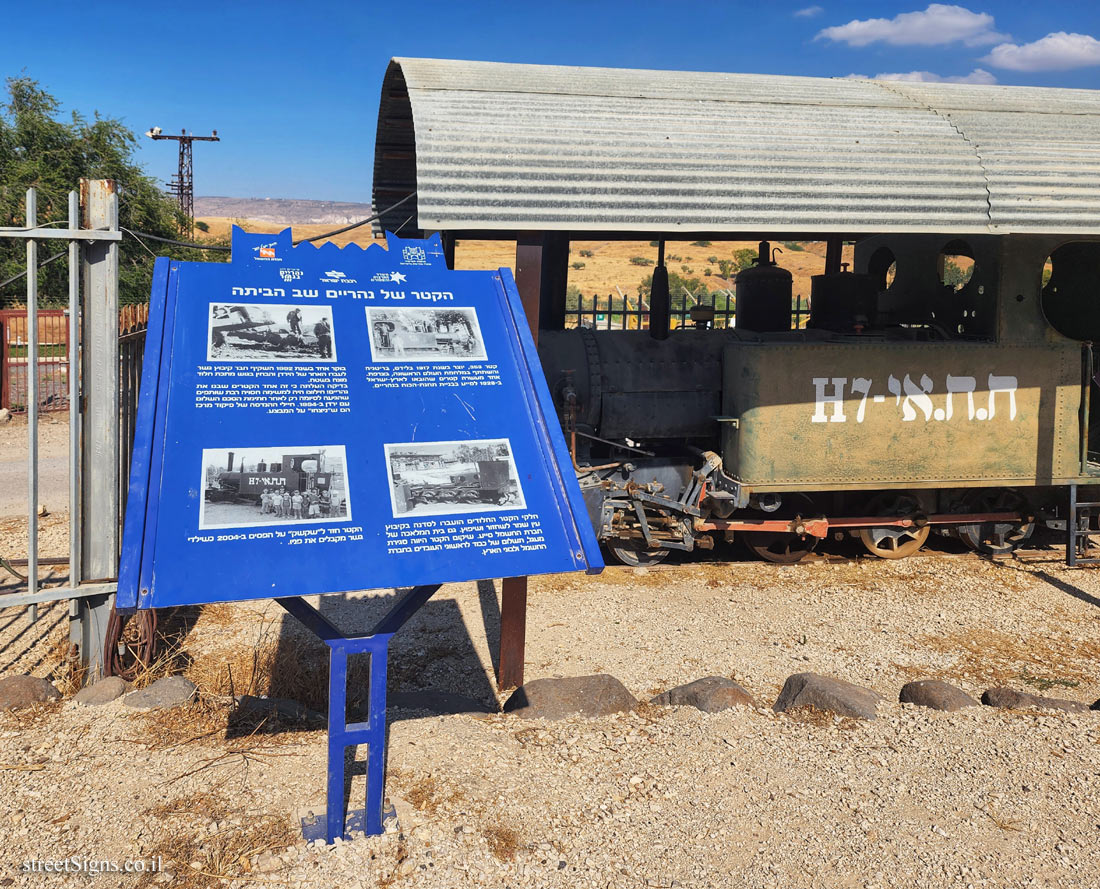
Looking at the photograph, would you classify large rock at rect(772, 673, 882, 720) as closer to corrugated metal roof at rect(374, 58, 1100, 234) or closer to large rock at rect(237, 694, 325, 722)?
large rock at rect(237, 694, 325, 722)

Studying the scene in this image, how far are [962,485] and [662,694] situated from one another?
4.08 meters

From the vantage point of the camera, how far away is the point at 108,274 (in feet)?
15.8

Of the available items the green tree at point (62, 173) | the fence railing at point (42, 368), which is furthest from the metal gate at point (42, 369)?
the green tree at point (62, 173)

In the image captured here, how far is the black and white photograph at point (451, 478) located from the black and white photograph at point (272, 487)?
0.65ft

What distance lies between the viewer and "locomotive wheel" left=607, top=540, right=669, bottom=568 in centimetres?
805

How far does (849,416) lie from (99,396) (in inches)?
→ 219

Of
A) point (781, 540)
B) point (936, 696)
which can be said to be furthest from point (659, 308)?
point (936, 696)

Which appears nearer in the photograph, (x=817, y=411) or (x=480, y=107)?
(x=480, y=107)

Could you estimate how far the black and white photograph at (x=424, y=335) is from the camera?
3.79 metres

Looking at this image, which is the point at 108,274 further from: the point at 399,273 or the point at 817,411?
the point at 817,411

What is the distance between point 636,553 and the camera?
8.17 metres

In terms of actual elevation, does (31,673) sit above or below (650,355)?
below

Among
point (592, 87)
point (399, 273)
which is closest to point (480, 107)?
point (592, 87)

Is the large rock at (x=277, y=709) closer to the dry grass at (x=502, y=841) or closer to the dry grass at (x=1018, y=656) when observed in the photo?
the dry grass at (x=502, y=841)
